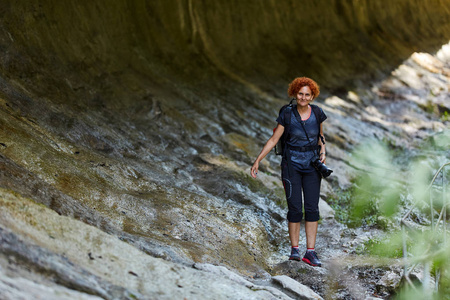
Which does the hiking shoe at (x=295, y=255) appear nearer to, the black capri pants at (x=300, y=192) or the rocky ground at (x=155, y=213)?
the rocky ground at (x=155, y=213)

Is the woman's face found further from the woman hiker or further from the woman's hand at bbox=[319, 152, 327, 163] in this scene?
the woman's hand at bbox=[319, 152, 327, 163]

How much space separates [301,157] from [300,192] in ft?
0.97

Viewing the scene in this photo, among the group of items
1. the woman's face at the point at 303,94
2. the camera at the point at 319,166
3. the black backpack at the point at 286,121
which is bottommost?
the camera at the point at 319,166

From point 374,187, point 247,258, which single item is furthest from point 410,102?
point 247,258

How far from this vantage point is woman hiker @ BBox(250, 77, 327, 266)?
441 centimetres

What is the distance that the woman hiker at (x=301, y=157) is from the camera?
173 inches

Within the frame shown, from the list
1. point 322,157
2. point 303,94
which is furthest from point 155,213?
point 303,94

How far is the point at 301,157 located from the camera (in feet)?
14.5

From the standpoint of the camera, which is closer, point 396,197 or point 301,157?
point 301,157

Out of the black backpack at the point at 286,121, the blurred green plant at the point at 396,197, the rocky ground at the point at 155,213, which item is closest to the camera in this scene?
the rocky ground at the point at 155,213

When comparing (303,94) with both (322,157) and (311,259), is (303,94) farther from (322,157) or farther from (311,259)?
(311,259)

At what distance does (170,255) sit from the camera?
3693 mm

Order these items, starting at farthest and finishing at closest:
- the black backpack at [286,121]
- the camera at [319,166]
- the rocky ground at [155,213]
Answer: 1. the black backpack at [286,121]
2. the camera at [319,166]
3. the rocky ground at [155,213]

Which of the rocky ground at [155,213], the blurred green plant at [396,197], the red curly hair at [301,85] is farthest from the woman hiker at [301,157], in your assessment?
the blurred green plant at [396,197]
